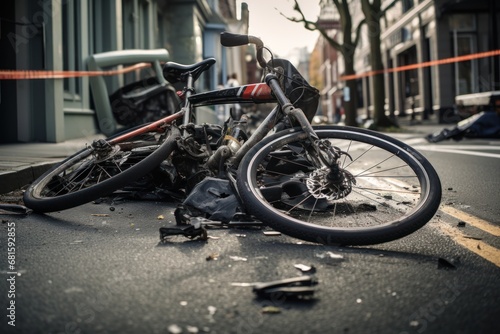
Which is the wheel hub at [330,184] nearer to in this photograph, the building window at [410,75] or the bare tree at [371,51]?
the bare tree at [371,51]

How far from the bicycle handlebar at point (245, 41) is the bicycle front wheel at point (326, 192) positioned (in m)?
0.73

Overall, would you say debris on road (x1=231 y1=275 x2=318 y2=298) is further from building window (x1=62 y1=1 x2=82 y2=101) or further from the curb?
building window (x1=62 y1=1 x2=82 y2=101)

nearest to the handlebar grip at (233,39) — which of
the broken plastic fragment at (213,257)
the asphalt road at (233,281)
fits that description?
the asphalt road at (233,281)

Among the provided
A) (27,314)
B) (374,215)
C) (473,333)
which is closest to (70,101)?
(374,215)

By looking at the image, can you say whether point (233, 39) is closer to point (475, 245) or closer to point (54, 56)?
point (475, 245)

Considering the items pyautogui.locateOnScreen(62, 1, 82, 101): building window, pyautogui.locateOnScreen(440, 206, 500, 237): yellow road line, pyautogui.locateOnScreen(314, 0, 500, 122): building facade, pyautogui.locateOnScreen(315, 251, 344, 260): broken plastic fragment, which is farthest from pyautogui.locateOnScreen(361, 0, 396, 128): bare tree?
pyautogui.locateOnScreen(315, 251, 344, 260): broken plastic fragment

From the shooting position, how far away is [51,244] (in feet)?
9.49

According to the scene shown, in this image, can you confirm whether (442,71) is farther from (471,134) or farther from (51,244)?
(51,244)

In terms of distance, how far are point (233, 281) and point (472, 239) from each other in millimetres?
1587

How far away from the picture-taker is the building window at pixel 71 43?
34.5 feet

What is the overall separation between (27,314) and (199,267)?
2.55 feet

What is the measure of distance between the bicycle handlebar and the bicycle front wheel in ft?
2.41

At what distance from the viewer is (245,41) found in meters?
3.88

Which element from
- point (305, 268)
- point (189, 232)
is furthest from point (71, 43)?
point (305, 268)
